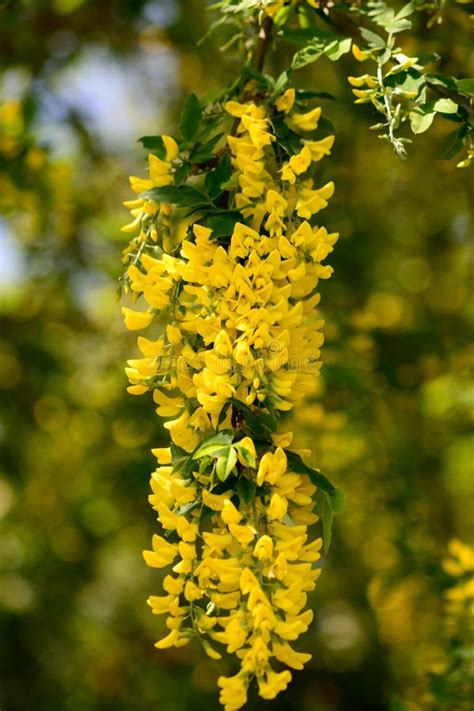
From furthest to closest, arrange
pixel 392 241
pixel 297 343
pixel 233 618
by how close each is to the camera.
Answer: pixel 392 241 → pixel 297 343 → pixel 233 618

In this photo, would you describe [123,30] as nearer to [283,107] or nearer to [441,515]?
[283,107]

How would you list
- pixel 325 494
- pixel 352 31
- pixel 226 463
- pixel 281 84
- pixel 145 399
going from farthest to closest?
pixel 145 399
pixel 352 31
pixel 281 84
pixel 325 494
pixel 226 463

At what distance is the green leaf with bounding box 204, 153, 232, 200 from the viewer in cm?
108

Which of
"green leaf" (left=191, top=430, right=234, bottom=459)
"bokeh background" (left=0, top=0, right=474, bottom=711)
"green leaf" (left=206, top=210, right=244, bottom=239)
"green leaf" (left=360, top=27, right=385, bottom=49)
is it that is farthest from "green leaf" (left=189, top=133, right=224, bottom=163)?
"bokeh background" (left=0, top=0, right=474, bottom=711)

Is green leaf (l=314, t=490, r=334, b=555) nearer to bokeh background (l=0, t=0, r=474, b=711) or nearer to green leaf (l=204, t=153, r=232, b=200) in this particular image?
green leaf (l=204, t=153, r=232, b=200)

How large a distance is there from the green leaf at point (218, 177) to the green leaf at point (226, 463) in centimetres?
35

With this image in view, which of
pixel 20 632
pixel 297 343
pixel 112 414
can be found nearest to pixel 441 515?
pixel 112 414

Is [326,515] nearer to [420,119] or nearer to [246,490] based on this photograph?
[246,490]

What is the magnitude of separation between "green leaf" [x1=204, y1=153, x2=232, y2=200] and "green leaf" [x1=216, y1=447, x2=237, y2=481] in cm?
35

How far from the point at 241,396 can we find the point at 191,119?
0.42 m

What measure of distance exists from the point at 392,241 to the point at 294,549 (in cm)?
222

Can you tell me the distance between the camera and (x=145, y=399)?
7.64 feet

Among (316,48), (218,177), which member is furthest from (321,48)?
(218,177)

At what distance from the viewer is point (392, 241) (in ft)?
9.88
